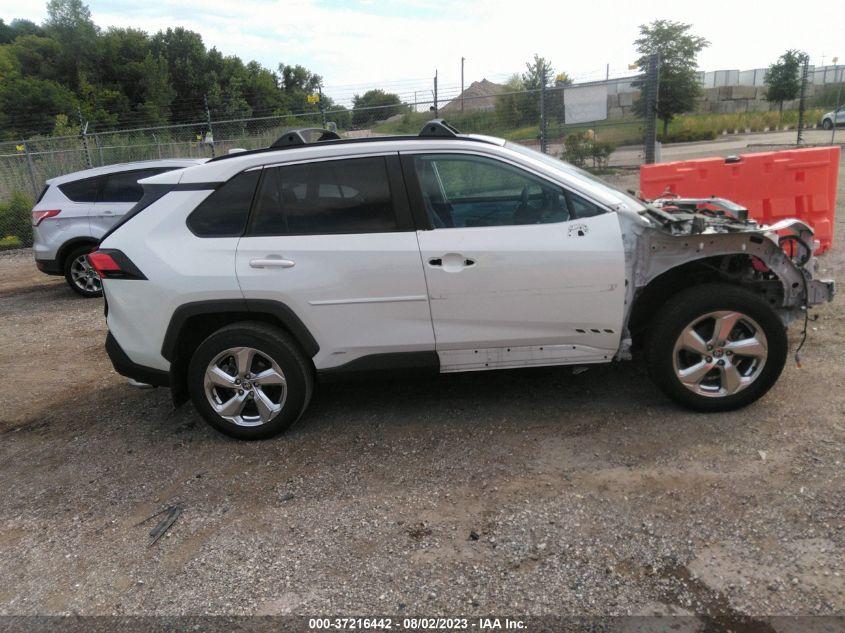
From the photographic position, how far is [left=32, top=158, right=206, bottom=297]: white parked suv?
347 inches

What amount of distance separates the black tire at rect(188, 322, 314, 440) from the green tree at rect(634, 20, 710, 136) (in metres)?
22.1

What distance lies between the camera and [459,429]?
13.5 ft

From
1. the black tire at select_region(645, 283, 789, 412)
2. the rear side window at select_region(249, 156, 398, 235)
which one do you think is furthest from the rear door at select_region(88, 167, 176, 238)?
the black tire at select_region(645, 283, 789, 412)

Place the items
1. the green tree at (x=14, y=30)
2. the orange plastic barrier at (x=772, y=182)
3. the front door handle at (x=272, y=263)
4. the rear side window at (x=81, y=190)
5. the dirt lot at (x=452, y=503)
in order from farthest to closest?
the green tree at (x=14, y=30), the rear side window at (x=81, y=190), the orange plastic barrier at (x=772, y=182), the front door handle at (x=272, y=263), the dirt lot at (x=452, y=503)

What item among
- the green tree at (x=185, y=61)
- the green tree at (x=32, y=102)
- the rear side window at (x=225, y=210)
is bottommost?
the rear side window at (x=225, y=210)

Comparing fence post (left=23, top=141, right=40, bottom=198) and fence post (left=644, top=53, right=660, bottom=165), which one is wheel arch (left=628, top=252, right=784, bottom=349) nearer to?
fence post (left=644, top=53, right=660, bottom=165)

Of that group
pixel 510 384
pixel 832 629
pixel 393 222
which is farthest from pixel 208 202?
pixel 832 629

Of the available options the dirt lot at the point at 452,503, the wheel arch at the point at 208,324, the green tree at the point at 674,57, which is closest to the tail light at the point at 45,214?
the dirt lot at the point at 452,503

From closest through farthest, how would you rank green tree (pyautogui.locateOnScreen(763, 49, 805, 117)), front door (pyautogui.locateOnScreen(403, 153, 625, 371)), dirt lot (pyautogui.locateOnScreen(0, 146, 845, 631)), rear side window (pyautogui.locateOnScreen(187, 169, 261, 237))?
dirt lot (pyautogui.locateOnScreen(0, 146, 845, 631)), front door (pyautogui.locateOnScreen(403, 153, 625, 371)), rear side window (pyautogui.locateOnScreen(187, 169, 261, 237)), green tree (pyautogui.locateOnScreen(763, 49, 805, 117))

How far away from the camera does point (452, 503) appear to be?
3326 millimetres

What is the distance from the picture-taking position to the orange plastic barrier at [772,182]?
23.6 feet

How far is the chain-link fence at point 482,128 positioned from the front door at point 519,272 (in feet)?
35.1

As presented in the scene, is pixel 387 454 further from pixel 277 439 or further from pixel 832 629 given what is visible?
pixel 832 629

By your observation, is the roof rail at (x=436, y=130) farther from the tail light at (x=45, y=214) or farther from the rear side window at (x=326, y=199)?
the tail light at (x=45, y=214)
